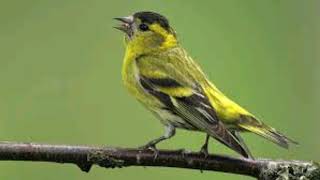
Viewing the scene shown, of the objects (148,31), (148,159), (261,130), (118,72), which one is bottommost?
(148,159)

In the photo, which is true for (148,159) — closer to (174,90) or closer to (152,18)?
(174,90)

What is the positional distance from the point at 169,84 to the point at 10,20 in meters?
3.02

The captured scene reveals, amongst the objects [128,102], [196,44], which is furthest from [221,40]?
[128,102]

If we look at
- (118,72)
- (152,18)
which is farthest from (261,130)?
(118,72)

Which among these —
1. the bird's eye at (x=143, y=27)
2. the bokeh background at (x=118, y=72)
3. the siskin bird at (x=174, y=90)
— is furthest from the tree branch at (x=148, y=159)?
the bokeh background at (x=118, y=72)

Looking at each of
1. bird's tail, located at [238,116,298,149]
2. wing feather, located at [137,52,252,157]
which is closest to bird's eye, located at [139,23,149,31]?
wing feather, located at [137,52,252,157]

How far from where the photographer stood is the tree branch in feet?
16.0

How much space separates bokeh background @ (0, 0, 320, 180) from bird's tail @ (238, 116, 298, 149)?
1589mm

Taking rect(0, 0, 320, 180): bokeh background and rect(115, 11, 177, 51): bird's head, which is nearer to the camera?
rect(115, 11, 177, 51): bird's head

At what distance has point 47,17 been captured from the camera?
9.36 meters

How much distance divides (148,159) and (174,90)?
32.6 inches

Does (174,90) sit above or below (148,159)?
above

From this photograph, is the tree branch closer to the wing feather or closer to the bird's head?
the wing feather

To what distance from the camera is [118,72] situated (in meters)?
8.62
